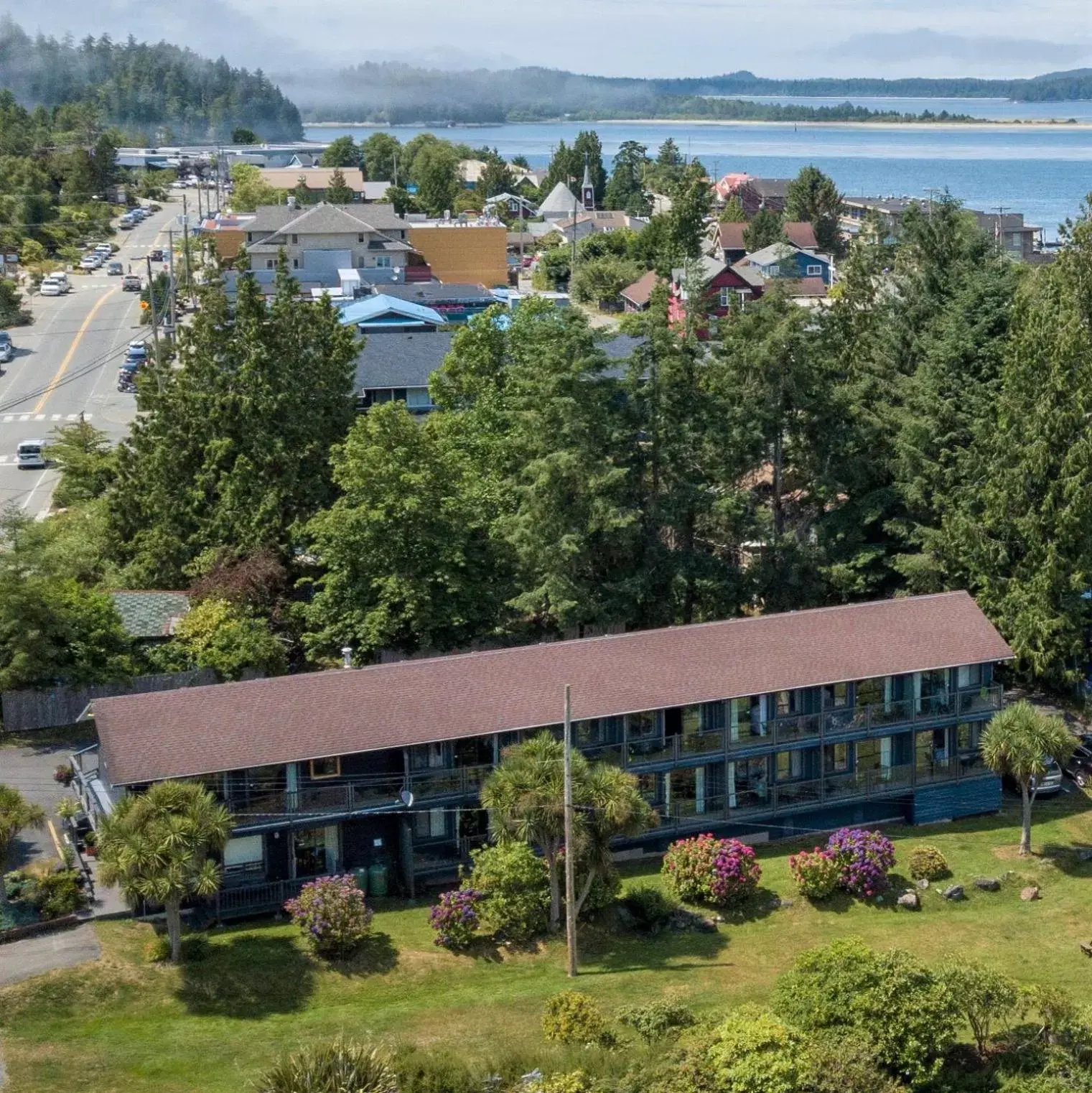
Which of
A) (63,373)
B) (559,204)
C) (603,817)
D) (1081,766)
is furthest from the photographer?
(559,204)

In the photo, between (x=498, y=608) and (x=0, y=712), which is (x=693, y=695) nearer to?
(x=498, y=608)

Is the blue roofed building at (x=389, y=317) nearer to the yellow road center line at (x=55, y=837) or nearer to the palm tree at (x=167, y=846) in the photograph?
the yellow road center line at (x=55, y=837)

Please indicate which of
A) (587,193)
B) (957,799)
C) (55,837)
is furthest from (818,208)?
(55,837)

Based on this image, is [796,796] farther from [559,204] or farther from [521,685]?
[559,204]

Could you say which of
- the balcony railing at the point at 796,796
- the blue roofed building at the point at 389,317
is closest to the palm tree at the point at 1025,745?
the balcony railing at the point at 796,796

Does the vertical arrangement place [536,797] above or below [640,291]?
below

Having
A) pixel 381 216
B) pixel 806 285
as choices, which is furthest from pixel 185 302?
pixel 806 285

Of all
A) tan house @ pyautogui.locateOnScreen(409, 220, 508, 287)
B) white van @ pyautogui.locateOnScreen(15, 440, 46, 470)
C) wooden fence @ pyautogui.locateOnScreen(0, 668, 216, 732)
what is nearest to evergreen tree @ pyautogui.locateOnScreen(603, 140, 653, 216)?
tan house @ pyautogui.locateOnScreen(409, 220, 508, 287)
